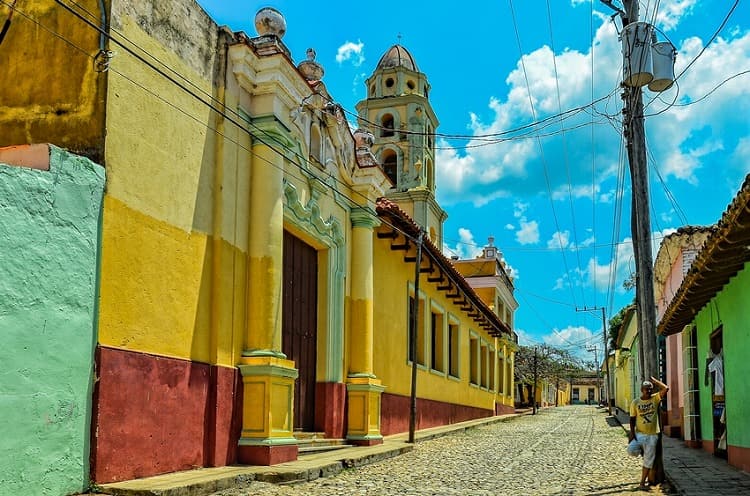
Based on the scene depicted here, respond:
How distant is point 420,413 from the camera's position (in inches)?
728

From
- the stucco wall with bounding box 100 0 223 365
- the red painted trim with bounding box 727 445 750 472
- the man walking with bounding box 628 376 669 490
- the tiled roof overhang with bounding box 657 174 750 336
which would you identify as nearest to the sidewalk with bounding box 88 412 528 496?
the stucco wall with bounding box 100 0 223 365

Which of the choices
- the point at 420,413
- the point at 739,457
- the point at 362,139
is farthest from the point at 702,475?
the point at 420,413

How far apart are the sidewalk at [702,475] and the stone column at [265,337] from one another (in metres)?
4.46

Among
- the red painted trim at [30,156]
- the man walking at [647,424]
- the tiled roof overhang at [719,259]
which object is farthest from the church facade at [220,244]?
the tiled roof overhang at [719,259]

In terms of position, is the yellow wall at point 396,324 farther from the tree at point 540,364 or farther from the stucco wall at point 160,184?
the tree at point 540,364

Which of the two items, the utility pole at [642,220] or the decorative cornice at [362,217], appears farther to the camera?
the decorative cornice at [362,217]

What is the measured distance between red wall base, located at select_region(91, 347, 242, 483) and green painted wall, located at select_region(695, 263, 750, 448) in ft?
19.9

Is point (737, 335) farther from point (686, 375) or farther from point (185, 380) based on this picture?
point (185, 380)

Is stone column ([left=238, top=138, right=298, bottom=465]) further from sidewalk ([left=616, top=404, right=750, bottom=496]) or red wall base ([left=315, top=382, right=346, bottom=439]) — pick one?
sidewalk ([left=616, top=404, right=750, bottom=496])

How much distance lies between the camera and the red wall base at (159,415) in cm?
715

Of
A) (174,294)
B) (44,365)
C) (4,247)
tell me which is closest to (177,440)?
(174,294)

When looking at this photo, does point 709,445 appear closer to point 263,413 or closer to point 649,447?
point 649,447

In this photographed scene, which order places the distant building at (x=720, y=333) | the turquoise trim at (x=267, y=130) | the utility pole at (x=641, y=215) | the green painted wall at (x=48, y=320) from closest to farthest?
the green painted wall at (x=48, y=320) < the distant building at (x=720, y=333) < the utility pole at (x=641, y=215) < the turquoise trim at (x=267, y=130)

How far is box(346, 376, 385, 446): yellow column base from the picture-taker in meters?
13.1
